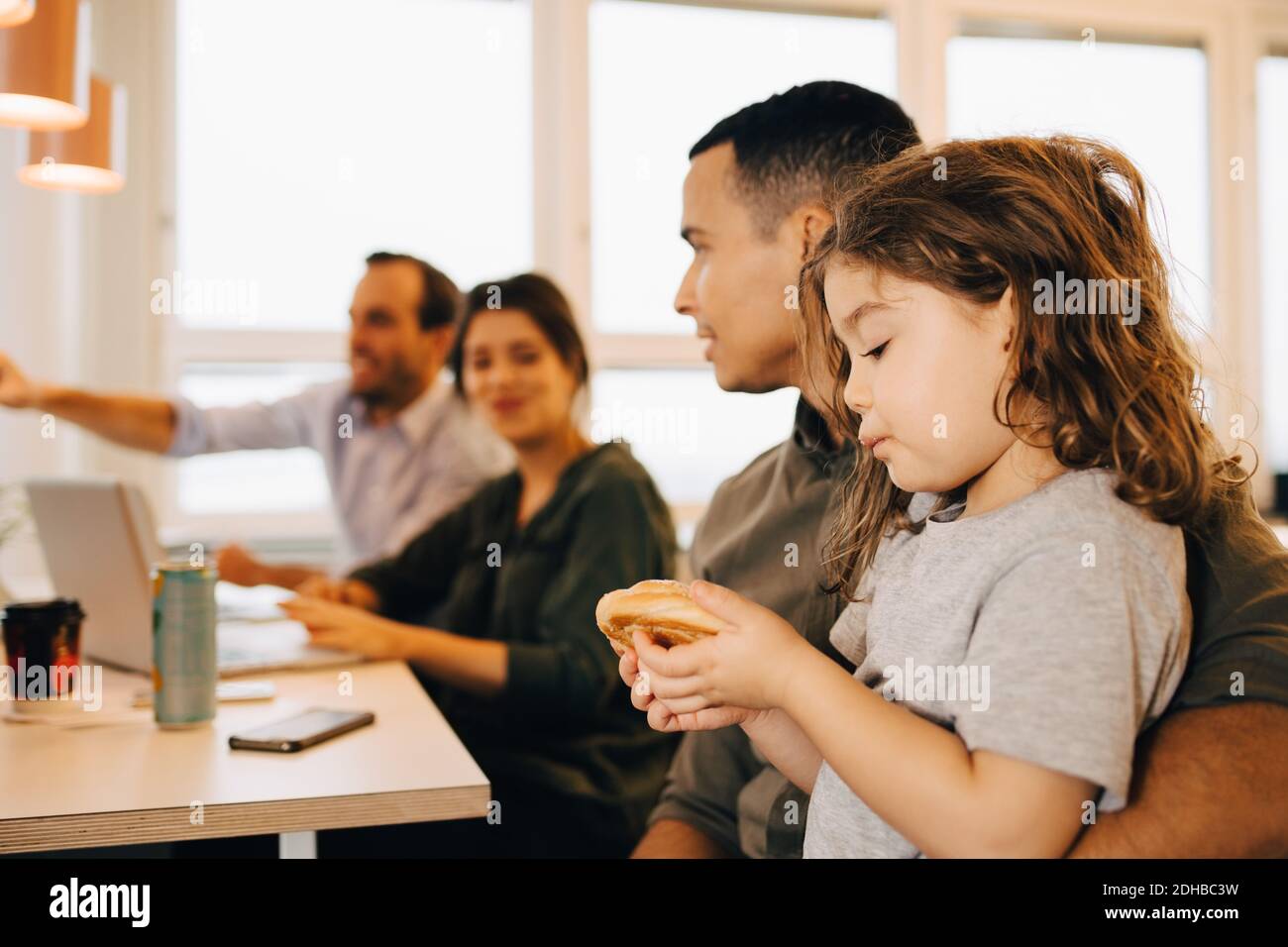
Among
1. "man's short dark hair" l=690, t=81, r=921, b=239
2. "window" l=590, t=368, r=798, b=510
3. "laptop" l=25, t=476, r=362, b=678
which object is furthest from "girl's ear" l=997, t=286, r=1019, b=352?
"window" l=590, t=368, r=798, b=510

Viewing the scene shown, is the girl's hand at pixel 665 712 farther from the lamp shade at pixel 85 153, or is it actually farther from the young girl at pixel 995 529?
the lamp shade at pixel 85 153

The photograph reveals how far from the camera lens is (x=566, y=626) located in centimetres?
176

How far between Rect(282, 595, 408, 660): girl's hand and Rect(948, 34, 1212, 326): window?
2854 millimetres

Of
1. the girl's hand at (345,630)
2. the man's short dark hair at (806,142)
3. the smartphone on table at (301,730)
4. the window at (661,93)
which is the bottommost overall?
the smartphone on table at (301,730)

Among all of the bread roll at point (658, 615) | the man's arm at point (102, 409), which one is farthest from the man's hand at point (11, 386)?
the bread roll at point (658, 615)

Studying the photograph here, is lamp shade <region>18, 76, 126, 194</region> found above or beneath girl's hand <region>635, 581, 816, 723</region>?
above

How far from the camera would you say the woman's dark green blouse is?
5.59 ft

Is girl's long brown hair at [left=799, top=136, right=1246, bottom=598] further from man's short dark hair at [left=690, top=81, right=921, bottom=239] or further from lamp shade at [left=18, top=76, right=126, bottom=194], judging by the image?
lamp shade at [left=18, top=76, right=126, bottom=194]

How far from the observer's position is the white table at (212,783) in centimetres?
97

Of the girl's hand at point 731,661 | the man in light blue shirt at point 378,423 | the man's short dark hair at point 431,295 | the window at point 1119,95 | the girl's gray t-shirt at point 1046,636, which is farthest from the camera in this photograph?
the window at point 1119,95

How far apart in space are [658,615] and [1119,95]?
366cm

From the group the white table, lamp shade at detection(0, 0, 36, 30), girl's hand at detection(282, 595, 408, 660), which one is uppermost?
lamp shade at detection(0, 0, 36, 30)

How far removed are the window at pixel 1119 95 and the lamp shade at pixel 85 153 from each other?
266 centimetres

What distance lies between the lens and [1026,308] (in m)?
0.82
